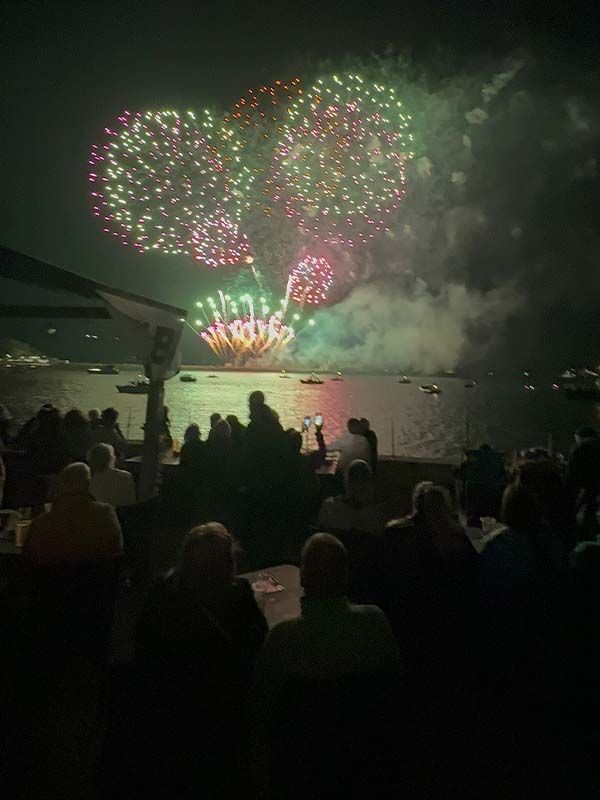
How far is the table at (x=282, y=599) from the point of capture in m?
3.47

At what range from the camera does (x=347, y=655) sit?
241 centimetres

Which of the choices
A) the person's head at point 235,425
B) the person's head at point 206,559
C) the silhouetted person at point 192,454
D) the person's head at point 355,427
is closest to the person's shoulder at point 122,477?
the silhouetted person at point 192,454

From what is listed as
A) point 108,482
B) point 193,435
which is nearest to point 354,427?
point 193,435

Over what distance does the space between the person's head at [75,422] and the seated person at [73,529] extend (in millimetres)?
4497

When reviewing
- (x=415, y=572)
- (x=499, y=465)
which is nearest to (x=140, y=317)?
(x=415, y=572)

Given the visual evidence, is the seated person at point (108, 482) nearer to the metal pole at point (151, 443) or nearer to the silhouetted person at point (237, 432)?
the metal pole at point (151, 443)

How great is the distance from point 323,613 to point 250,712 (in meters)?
0.57

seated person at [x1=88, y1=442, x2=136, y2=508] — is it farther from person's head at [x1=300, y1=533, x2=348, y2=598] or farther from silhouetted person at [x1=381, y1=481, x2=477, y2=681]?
person's head at [x1=300, y1=533, x2=348, y2=598]

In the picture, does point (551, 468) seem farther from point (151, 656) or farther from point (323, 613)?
point (151, 656)

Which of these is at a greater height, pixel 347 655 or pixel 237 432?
pixel 237 432

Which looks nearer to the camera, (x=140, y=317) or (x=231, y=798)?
(x=231, y=798)

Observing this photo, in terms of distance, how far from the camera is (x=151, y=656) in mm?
Result: 2436

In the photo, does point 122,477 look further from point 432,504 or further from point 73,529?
point 432,504

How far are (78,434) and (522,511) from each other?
6.74 m
